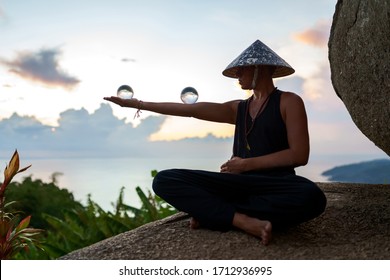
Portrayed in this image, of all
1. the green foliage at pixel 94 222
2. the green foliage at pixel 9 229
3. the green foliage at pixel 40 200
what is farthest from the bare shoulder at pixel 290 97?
the green foliage at pixel 40 200

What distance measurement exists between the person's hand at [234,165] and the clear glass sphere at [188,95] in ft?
2.04

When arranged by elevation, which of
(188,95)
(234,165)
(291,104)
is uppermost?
(188,95)

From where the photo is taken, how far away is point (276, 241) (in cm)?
448

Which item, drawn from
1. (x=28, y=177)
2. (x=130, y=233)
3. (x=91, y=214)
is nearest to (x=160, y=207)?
(x=91, y=214)

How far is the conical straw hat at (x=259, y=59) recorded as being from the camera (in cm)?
459

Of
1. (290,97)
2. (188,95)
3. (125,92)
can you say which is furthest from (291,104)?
(125,92)

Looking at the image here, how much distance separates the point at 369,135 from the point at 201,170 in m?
1.95

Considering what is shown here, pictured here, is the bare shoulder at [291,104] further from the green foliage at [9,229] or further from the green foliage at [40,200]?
the green foliage at [40,200]

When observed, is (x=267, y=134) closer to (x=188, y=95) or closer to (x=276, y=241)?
(x=188, y=95)

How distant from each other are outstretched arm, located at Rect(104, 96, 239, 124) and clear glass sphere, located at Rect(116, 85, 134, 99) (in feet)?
0.53

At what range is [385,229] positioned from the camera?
4863 millimetres

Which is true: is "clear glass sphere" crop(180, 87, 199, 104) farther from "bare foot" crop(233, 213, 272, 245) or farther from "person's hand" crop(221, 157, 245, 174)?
"bare foot" crop(233, 213, 272, 245)

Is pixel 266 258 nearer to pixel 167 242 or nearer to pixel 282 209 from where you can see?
pixel 282 209

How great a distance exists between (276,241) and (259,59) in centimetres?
151
